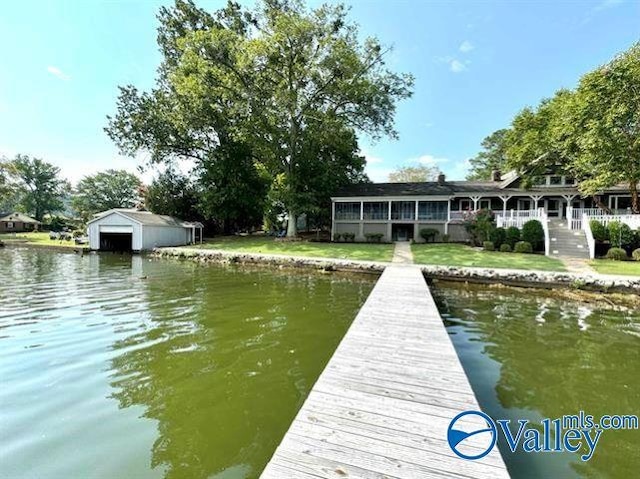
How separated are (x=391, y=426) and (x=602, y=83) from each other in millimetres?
21035

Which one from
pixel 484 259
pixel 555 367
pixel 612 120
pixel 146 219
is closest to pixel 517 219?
pixel 484 259

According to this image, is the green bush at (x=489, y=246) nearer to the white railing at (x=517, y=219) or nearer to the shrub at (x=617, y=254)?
the white railing at (x=517, y=219)

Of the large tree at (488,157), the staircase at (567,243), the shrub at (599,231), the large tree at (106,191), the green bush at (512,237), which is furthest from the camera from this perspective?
the large tree at (106,191)

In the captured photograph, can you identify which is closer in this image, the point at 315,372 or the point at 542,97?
the point at 315,372

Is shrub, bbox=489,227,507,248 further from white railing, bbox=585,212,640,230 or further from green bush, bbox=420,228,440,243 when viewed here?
green bush, bbox=420,228,440,243

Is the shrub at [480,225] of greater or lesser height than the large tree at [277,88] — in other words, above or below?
below

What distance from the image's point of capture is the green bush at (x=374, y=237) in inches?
976

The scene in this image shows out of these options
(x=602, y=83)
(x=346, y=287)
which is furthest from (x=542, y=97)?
(x=346, y=287)

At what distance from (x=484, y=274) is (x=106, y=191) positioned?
64.9 metres

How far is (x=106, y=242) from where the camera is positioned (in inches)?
995

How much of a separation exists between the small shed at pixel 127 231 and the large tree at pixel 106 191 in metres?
36.0

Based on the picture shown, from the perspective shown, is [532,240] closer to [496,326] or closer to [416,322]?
[496,326]

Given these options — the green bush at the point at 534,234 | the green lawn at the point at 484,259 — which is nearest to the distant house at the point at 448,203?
the green bush at the point at 534,234

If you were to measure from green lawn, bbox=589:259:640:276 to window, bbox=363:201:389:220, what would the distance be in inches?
546
